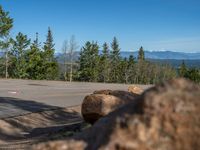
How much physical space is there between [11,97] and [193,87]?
2083cm

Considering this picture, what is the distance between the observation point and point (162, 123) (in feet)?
10.7

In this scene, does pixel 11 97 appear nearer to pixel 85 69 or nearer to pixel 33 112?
pixel 33 112

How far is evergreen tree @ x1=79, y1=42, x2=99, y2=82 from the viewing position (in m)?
76.9

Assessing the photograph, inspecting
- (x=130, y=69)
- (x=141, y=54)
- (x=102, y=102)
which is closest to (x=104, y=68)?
(x=130, y=69)

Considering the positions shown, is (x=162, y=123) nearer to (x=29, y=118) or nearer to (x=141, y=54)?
(x=29, y=118)

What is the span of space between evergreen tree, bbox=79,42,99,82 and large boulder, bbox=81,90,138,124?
63426mm

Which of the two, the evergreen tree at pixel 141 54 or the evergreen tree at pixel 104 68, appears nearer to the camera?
the evergreen tree at pixel 104 68

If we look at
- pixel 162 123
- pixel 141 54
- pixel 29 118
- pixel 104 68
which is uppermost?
pixel 141 54

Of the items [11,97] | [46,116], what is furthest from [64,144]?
[11,97]

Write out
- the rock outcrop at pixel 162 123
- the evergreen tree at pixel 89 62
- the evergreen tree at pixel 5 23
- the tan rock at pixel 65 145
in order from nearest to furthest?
the rock outcrop at pixel 162 123, the tan rock at pixel 65 145, the evergreen tree at pixel 5 23, the evergreen tree at pixel 89 62

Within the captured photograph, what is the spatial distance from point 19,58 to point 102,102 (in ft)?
164

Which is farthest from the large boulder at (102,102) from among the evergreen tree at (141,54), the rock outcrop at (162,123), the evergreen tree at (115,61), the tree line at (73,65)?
the evergreen tree at (141,54)

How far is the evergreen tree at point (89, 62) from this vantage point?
7694 centimetres

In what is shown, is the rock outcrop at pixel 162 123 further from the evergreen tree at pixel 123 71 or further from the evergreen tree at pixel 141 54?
the evergreen tree at pixel 141 54
